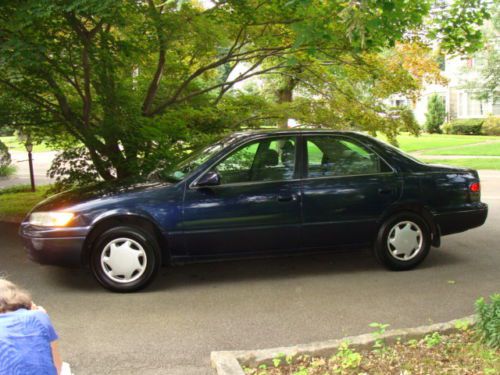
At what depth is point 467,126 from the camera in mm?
34844

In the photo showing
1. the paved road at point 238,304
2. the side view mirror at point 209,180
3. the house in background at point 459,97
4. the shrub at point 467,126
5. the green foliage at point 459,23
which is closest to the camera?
the paved road at point 238,304

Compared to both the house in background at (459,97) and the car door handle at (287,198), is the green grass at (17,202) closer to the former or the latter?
the car door handle at (287,198)

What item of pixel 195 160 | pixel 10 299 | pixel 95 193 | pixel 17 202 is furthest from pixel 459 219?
pixel 17 202

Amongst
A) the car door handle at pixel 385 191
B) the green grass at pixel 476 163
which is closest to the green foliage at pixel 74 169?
the car door handle at pixel 385 191

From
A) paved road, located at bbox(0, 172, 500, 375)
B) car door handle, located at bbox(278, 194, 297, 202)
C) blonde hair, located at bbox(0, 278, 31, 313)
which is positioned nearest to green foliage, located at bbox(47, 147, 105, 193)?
paved road, located at bbox(0, 172, 500, 375)

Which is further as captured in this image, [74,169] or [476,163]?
[476,163]

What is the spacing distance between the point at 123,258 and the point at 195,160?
134 cm

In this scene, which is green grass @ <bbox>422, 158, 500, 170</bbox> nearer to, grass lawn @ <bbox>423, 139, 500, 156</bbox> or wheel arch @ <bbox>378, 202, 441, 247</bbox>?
grass lawn @ <bbox>423, 139, 500, 156</bbox>

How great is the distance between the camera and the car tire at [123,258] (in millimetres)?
5070

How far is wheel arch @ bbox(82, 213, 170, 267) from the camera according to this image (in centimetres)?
507

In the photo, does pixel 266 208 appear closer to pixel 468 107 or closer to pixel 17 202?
pixel 17 202

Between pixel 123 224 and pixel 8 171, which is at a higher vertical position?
pixel 8 171

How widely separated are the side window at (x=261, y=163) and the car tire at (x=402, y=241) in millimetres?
1238

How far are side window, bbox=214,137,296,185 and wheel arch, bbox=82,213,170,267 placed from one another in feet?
2.76
